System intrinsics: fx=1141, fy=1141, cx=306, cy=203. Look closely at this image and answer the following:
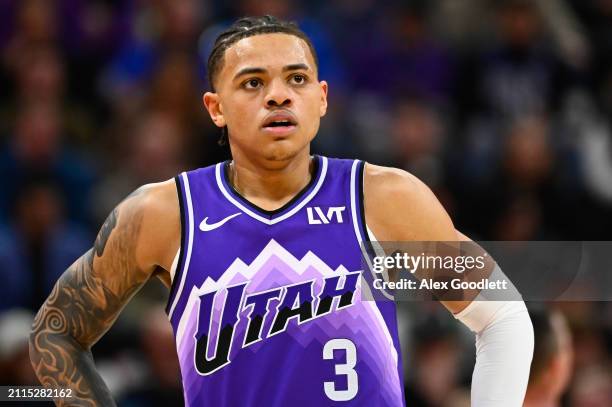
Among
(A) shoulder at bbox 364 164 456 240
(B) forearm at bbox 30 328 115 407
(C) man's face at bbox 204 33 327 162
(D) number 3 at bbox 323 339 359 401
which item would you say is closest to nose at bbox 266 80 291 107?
(C) man's face at bbox 204 33 327 162

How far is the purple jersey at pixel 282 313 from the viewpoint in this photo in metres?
3.77

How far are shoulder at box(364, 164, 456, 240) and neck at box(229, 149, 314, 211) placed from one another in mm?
251

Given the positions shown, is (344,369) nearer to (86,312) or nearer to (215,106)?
(86,312)

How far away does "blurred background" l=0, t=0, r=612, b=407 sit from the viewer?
23.7 ft

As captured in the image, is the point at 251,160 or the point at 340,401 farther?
the point at 251,160

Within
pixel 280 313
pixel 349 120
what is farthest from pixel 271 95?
pixel 349 120

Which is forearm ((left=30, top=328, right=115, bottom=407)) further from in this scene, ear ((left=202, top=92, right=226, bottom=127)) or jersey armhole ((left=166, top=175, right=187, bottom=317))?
ear ((left=202, top=92, right=226, bottom=127))

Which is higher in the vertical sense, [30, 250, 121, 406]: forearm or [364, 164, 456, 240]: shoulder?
[364, 164, 456, 240]: shoulder

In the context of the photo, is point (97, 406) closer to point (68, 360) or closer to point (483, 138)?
point (68, 360)

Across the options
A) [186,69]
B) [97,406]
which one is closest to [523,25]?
[186,69]

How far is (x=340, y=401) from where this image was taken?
12.3 ft

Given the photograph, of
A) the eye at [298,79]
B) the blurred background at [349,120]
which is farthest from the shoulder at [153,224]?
the blurred background at [349,120]

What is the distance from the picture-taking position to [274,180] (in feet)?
13.3

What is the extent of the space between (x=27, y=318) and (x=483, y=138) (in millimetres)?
3690
